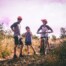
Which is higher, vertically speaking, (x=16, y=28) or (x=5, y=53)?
(x=16, y=28)

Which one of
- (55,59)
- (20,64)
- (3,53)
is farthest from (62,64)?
(3,53)

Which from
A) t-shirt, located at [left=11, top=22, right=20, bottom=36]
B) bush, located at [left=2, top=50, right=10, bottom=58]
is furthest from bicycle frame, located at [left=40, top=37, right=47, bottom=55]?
bush, located at [left=2, top=50, right=10, bottom=58]

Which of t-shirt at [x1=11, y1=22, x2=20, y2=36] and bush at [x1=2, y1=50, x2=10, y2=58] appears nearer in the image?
t-shirt at [x1=11, y1=22, x2=20, y2=36]

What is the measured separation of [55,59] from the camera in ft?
48.6

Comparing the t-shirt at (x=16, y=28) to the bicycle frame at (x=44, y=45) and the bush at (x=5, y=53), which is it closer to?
the bicycle frame at (x=44, y=45)

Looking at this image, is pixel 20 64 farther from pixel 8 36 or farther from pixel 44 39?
pixel 8 36

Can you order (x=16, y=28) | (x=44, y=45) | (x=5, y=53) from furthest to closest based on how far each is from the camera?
(x=5, y=53), (x=44, y=45), (x=16, y=28)

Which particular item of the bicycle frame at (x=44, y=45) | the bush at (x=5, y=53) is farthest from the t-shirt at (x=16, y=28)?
the bush at (x=5, y=53)

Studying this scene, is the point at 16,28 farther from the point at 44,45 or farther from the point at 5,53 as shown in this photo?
the point at 5,53

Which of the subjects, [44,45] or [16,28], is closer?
[16,28]

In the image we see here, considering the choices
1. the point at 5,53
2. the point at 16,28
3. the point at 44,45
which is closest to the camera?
the point at 16,28

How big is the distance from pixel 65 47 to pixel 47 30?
129 cm

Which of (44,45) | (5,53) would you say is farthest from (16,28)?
(5,53)

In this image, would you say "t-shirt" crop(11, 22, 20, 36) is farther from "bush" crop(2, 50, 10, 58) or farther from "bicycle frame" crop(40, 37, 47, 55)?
"bush" crop(2, 50, 10, 58)
